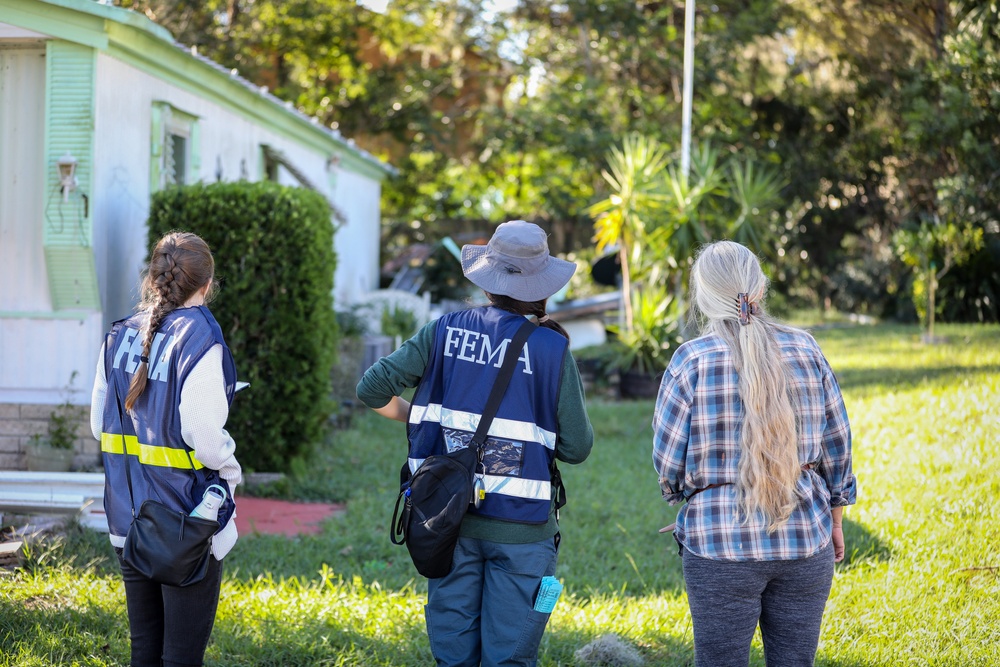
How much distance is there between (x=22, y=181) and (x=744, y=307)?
600 cm

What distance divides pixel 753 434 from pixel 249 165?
8797 mm

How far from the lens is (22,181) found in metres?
6.81

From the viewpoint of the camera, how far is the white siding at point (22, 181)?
6.78 m

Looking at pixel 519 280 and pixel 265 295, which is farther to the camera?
pixel 265 295

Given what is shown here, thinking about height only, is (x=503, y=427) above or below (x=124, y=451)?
above

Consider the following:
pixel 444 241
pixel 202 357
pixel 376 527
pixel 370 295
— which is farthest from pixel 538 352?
pixel 444 241

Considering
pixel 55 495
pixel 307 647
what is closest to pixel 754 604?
pixel 307 647

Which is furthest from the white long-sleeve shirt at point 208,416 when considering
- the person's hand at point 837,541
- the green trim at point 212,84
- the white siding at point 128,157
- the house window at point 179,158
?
the house window at point 179,158

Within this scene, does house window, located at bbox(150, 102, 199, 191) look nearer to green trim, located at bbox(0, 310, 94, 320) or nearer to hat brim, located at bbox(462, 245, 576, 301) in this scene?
green trim, located at bbox(0, 310, 94, 320)

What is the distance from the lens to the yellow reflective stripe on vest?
300cm

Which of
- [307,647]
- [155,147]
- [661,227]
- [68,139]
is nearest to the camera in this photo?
[307,647]

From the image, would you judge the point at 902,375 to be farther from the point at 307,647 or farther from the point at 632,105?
the point at 632,105

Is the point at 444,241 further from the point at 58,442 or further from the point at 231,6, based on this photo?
the point at 58,442

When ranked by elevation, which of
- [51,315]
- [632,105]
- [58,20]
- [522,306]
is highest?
[632,105]
